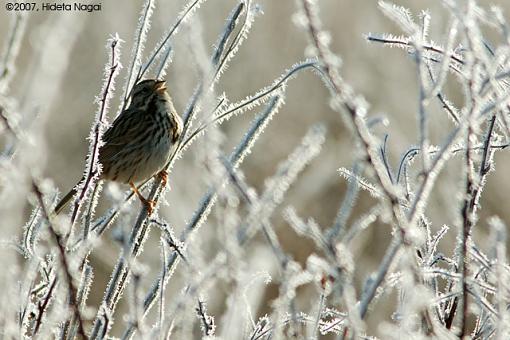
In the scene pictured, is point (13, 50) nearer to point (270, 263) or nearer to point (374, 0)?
point (270, 263)

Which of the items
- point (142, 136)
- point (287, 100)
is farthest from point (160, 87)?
point (287, 100)

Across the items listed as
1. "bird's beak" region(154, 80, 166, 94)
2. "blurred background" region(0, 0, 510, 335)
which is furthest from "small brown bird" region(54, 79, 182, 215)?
"blurred background" region(0, 0, 510, 335)

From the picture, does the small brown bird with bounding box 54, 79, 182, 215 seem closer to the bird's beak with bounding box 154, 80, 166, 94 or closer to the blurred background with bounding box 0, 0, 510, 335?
the bird's beak with bounding box 154, 80, 166, 94

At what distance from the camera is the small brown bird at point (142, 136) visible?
387cm

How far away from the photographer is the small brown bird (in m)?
3.87

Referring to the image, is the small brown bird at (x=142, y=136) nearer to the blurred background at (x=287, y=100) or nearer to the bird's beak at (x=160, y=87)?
the bird's beak at (x=160, y=87)

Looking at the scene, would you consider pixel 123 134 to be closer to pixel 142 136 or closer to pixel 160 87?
pixel 142 136

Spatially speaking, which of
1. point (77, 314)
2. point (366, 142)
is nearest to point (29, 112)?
point (77, 314)

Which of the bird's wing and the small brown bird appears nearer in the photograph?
the small brown bird

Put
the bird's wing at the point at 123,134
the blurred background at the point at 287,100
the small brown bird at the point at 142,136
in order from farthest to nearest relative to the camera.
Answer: the blurred background at the point at 287,100 → the bird's wing at the point at 123,134 → the small brown bird at the point at 142,136

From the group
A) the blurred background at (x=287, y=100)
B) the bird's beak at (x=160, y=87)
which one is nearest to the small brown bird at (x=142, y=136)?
the bird's beak at (x=160, y=87)

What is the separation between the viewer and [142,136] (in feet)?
13.0

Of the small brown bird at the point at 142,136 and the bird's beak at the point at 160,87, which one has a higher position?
the bird's beak at the point at 160,87

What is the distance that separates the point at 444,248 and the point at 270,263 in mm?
2901
